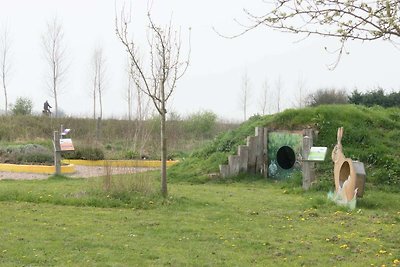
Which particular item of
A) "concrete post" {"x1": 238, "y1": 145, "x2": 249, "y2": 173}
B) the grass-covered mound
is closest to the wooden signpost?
the grass-covered mound

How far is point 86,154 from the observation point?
24766mm

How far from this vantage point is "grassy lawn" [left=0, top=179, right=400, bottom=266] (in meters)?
7.21

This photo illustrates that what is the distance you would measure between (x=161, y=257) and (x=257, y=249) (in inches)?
57.2

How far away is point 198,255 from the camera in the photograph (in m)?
7.36

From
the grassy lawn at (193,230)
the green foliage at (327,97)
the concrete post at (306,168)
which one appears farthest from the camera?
the green foliage at (327,97)

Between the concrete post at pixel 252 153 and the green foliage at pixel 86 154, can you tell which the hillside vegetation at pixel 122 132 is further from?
the concrete post at pixel 252 153

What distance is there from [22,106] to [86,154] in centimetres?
1774

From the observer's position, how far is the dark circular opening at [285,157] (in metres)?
19.2

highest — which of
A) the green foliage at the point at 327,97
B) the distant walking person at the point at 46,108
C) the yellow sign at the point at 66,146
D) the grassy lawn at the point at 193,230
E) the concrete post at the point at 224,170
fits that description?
the green foliage at the point at 327,97

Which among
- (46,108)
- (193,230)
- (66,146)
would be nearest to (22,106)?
(46,108)

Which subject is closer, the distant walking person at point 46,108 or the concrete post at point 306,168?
the concrete post at point 306,168

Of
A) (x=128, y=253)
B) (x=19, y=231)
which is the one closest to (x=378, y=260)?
(x=128, y=253)

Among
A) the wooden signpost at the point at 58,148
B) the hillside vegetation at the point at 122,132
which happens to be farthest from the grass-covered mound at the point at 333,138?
the hillside vegetation at the point at 122,132

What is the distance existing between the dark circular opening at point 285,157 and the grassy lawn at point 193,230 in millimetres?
5720
